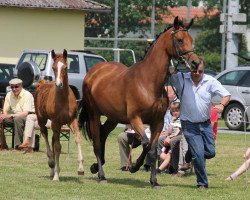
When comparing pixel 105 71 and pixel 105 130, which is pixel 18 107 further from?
pixel 105 71

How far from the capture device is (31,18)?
42.1 meters

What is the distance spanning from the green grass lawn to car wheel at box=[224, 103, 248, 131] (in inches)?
289

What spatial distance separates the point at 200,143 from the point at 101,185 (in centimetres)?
159

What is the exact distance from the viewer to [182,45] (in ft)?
44.7

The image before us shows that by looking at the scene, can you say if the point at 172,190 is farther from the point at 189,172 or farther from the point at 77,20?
the point at 77,20

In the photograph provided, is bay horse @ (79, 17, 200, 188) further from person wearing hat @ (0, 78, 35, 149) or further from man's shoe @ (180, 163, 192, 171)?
person wearing hat @ (0, 78, 35, 149)

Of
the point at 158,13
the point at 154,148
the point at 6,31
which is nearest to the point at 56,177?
the point at 154,148

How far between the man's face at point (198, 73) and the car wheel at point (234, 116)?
43.5 ft

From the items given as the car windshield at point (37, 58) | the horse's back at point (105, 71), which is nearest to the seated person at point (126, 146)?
the horse's back at point (105, 71)

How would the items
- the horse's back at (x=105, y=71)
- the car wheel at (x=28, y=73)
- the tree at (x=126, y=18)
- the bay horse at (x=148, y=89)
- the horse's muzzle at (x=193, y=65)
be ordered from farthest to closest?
the tree at (x=126, y=18) < the car wheel at (x=28, y=73) < the horse's back at (x=105, y=71) < the bay horse at (x=148, y=89) < the horse's muzzle at (x=193, y=65)

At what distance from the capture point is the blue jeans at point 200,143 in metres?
13.8

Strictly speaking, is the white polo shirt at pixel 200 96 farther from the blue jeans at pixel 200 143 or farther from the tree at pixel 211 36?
the tree at pixel 211 36

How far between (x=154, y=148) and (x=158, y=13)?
52388 mm

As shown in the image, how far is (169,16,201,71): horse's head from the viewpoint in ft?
44.1
